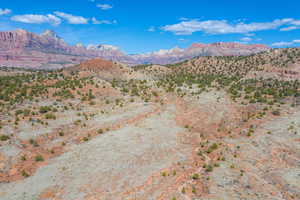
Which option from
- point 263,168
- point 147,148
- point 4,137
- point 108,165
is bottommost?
point 108,165

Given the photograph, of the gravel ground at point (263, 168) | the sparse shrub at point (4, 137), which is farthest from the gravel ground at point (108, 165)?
the sparse shrub at point (4, 137)

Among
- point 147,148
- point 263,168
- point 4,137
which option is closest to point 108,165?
point 147,148

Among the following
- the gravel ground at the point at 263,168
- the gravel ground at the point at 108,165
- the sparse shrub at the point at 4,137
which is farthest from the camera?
the sparse shrub at the point at 4,137

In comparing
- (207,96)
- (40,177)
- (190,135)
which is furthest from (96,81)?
(40,177)

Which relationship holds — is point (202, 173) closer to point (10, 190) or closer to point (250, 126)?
point (250, 126)

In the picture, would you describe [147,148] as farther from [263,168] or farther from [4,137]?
[4,137]

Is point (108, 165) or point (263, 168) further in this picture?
point (108, 165)

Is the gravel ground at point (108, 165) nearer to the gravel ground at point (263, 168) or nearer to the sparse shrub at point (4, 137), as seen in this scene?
the gravel ground at point (263, 168)

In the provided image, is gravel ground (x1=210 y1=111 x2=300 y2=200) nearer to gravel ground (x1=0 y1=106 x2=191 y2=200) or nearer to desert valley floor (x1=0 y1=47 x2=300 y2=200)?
desert valley floor (x1=0 y1=47 x2=300 y2=200)

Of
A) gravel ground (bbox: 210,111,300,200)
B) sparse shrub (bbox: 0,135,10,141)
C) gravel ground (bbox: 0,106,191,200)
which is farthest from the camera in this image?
sparse shrub (bbox: 0,135,10,141)

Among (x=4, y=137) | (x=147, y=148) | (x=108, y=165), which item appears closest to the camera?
(x=108, y=165)

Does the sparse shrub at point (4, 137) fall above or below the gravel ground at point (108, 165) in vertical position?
above

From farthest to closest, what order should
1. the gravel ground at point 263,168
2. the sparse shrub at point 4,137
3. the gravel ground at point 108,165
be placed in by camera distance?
the sparse shrub at point 4,137, the gravel ground at point 108,165, the gravel ground at point 263,168

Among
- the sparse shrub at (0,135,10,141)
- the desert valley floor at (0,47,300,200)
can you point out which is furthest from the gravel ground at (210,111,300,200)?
the sparse shrub at (0,135,10,141)
